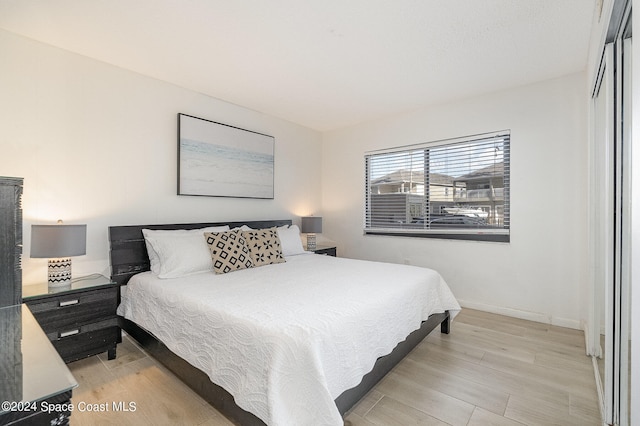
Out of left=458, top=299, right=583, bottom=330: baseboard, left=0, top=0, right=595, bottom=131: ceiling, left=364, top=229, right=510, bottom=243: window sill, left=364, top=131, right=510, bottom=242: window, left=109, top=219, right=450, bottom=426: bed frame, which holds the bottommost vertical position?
left=458, top=299, right=583, bottom=330: baseboard

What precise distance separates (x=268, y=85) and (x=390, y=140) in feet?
6.28

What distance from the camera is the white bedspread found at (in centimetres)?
135

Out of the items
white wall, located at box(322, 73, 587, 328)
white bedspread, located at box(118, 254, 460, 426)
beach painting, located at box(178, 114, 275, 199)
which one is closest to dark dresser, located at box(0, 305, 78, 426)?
white bedspread, located at box(118, 254, 460, 426)

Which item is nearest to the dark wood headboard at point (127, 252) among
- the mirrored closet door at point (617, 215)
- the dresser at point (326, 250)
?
the dresser at point (326, 250)

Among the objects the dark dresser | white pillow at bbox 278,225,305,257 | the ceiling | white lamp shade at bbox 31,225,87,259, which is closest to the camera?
the dark dresser

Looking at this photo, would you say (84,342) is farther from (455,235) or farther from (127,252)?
(455,235)

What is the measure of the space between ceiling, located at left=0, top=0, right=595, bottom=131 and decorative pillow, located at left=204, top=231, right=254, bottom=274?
5.28 feet

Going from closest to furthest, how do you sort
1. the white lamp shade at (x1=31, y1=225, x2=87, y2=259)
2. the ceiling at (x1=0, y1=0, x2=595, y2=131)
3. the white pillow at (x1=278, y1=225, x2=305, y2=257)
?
the ceiling at (x1=0, y1=0, x2=595, y2=131), the white lamp shade at (x1=31, y1=225, x2=87, y2=259), the white pillow at (x1=278, y1=225, x2=305, y2=257)

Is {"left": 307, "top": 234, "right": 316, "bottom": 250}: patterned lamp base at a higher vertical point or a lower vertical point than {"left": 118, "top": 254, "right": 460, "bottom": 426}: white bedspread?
higher

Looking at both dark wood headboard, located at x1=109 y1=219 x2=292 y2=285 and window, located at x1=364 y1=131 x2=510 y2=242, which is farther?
window, located at x1=364 y1=131 x2=510 y2=242

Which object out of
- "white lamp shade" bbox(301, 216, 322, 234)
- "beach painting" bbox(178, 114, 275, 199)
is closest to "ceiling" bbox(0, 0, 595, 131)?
"beach painting" bbox(178, 114, 275, 199)

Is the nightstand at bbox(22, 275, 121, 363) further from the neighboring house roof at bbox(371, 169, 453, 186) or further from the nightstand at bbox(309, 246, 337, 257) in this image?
the neighboring house roof at bbox(371, 169, 453, 186)

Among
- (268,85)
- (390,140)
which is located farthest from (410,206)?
(268,85)

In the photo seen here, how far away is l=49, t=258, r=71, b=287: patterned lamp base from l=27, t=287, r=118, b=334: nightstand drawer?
0.18 m
